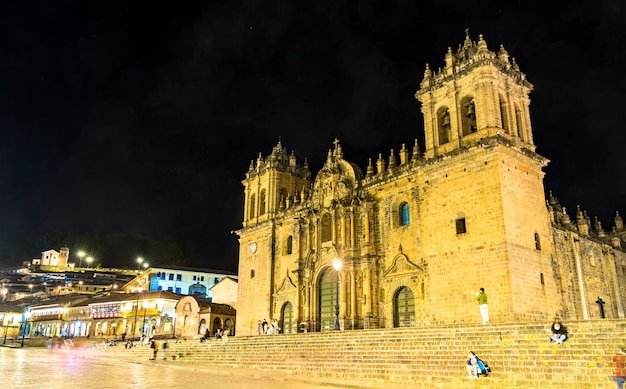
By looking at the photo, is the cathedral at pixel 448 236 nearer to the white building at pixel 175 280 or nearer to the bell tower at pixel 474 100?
the bell tower at pixel 474 100

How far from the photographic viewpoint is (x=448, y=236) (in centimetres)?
2347

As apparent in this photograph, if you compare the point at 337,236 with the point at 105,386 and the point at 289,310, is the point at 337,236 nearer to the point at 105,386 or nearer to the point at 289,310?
the point at 289,310

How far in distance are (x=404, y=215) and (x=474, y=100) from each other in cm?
723

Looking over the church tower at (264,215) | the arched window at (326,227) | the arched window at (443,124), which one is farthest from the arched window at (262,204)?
the arched window at (443,124)

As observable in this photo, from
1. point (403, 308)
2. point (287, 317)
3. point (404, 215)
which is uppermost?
point (404, 215)

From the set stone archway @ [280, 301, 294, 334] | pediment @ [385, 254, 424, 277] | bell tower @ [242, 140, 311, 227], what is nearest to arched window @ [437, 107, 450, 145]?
pediment @ [385, 254, 424, 277]

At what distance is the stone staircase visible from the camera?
43.0 ft

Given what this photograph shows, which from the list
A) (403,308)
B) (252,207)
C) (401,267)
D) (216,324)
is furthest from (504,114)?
(216,324)

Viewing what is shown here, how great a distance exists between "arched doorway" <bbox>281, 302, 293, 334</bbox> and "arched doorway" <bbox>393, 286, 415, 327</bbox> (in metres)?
9.16

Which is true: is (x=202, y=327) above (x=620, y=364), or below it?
above

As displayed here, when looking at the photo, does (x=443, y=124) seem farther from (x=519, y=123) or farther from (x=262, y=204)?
(x=262, y=204)

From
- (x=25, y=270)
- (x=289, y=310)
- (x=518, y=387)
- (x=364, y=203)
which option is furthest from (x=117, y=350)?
(x=25, y=270)

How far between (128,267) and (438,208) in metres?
106

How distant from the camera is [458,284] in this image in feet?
73.4
